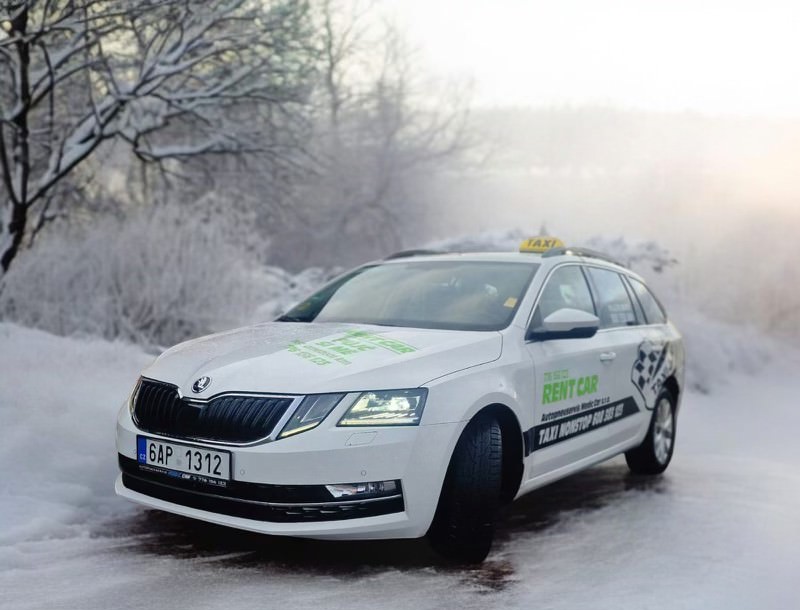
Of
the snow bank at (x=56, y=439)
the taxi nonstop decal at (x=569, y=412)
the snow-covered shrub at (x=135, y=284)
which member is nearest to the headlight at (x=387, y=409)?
the taxi nonstop decal at (x=569, y=412)

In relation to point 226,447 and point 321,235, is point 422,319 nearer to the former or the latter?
point 226,447

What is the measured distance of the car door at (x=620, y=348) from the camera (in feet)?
19.4

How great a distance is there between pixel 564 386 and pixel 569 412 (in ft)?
0.61

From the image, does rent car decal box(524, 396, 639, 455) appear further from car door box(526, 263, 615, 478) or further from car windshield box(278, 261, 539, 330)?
car windshield box(278, 261, 539, 330)

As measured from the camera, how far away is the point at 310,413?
3838 mm

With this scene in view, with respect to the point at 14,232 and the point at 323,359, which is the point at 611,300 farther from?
the point at 14,232

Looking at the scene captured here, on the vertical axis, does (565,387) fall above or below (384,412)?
below

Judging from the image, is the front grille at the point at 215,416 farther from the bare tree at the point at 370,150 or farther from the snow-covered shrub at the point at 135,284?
the bare tree at the point at 370,150

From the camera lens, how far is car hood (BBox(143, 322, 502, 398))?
13.0 feet

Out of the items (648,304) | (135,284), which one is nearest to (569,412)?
(648,304)

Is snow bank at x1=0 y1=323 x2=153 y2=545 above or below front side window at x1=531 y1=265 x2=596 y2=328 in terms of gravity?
below

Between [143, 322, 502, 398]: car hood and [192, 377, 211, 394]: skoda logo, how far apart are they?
20mm

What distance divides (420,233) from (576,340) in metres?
34.8

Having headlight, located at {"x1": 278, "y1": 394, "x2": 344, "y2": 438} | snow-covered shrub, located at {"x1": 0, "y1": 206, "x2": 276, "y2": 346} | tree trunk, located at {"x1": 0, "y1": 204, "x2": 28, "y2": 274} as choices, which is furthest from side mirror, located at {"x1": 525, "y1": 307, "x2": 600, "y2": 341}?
tree trunk, located at {"x1": 0, "y1": 204, "x2": 28, "y2": 274}
